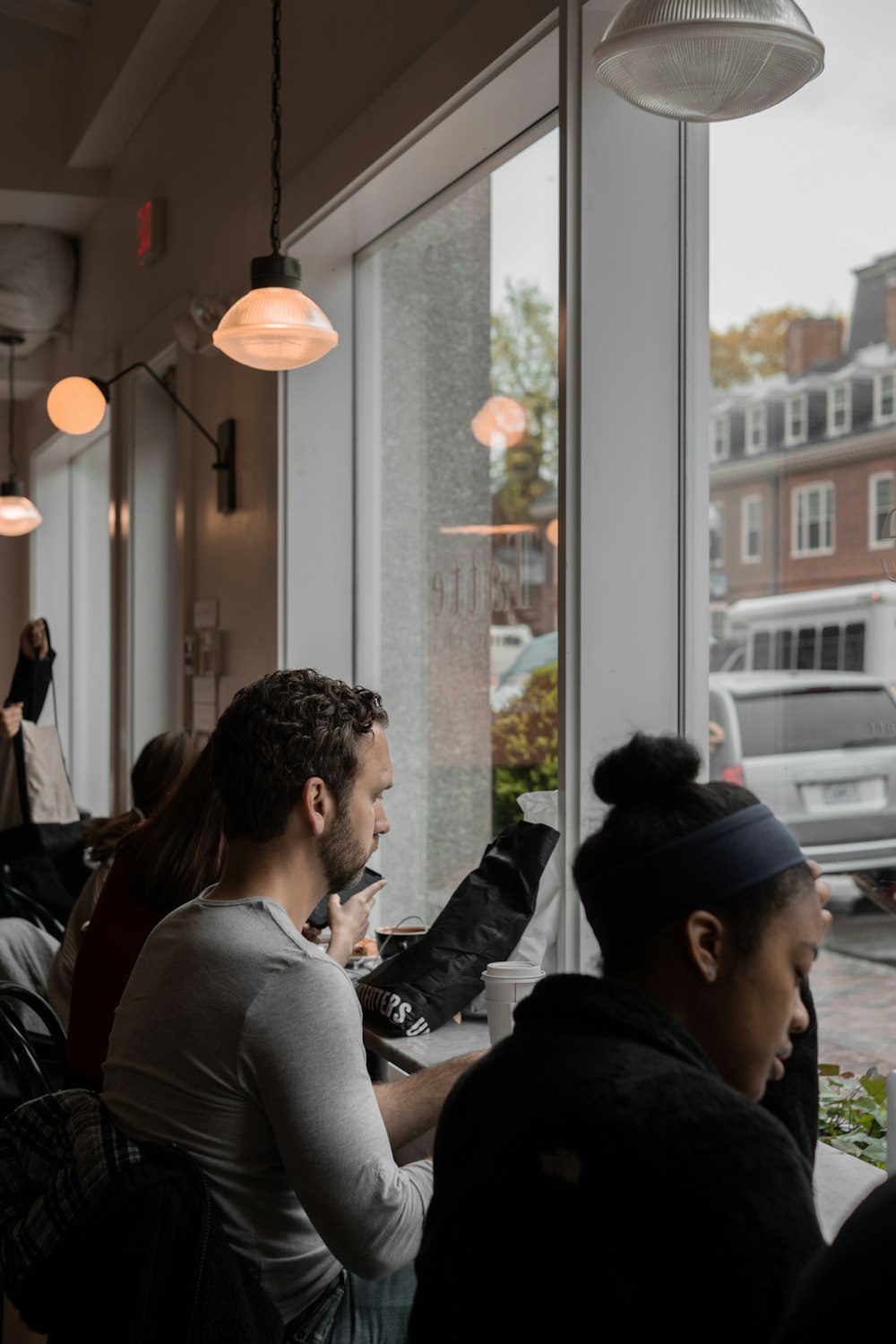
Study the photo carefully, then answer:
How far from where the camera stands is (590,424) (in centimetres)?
239

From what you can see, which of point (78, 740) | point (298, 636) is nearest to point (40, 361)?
→ point (78, 740)

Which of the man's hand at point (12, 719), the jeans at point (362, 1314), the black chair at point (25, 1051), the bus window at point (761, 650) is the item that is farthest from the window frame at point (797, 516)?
the man's hand at point (12, 719)

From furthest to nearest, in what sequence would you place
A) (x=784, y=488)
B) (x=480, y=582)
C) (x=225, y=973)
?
(x=480, y=582)
(x=784, y=488)
(x=225, y=973)

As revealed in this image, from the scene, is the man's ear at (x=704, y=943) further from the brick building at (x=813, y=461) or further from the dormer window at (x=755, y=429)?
the dormer window at (x=755, y=429)

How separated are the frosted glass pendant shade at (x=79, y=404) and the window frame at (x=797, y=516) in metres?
2.75

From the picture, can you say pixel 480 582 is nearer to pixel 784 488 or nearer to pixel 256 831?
pixel 784 488

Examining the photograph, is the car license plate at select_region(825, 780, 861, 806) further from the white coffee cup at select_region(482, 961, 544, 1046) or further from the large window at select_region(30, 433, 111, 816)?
the large window at select_region(30, 433, 111, 816)

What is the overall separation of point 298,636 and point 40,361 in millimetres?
4891

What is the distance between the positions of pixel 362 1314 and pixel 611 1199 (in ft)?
2.94

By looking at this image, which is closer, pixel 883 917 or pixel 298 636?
pixel 883 917

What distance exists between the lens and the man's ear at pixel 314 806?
178cm

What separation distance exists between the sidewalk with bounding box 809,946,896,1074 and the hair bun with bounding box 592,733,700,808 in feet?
3.34

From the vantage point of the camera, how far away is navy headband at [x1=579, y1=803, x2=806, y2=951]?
3.78ft

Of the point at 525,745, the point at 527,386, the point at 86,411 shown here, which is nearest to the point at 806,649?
the point at 525,745
